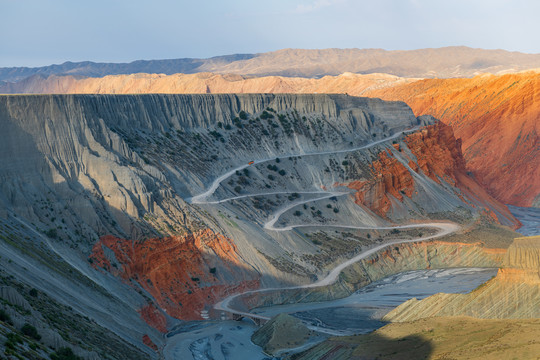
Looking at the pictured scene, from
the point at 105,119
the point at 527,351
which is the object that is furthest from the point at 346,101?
the point at 527,351

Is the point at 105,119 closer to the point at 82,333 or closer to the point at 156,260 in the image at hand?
the point at 156,260

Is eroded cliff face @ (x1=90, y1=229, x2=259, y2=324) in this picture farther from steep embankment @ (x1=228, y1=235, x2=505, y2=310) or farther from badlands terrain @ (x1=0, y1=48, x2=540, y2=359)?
steep embankment @ (x1=228, y1=235, x2=505, y2=310)

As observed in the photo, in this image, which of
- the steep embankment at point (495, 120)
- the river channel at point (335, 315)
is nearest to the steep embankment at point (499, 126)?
the steep embankment at point (495, 120)

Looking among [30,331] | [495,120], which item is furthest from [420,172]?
[30,331]

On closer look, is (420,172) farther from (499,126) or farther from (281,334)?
(281,334)

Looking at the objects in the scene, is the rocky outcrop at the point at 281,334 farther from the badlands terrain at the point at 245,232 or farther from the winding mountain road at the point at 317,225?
the winding mountain road at the point at 317,225

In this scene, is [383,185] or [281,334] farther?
[383,185]

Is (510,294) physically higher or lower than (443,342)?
higher
